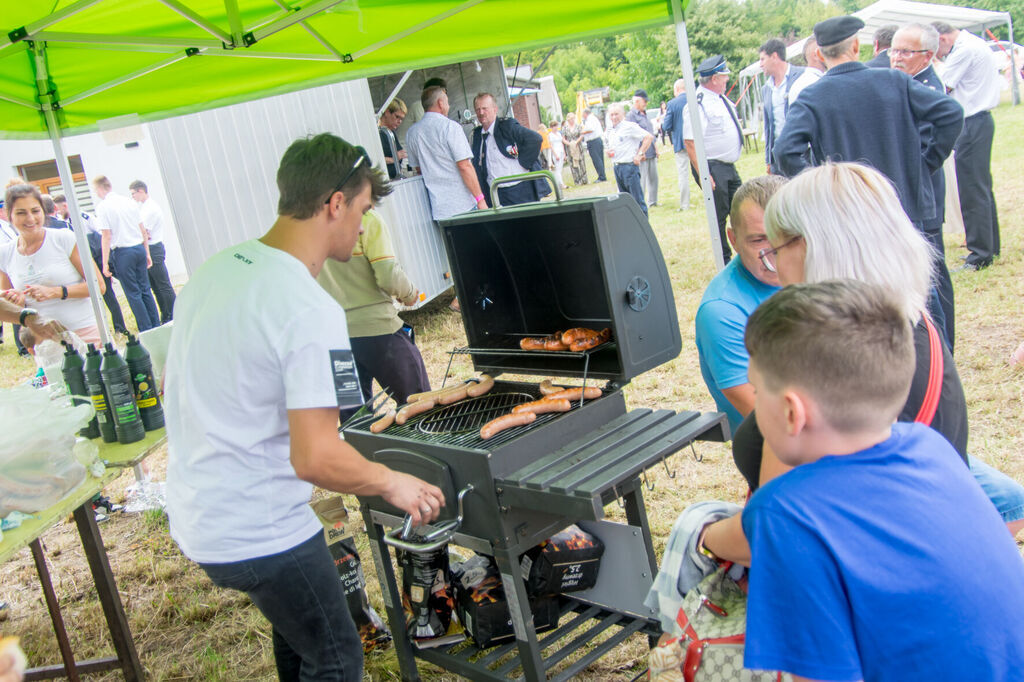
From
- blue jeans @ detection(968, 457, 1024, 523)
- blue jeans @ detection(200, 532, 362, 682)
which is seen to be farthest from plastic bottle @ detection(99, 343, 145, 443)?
blue jeans @ detection(968, 457, 1024, 523)

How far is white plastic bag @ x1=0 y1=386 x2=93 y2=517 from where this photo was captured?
2.57m

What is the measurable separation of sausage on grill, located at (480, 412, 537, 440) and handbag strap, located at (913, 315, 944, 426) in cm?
109

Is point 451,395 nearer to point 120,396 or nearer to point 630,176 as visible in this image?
point 120,396

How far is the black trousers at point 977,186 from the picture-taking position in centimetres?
646

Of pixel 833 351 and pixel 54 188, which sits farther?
pixel 54 188

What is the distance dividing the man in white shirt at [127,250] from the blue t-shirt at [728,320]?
8.63m

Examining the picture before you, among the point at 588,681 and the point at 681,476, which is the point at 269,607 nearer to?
the point at 588,681

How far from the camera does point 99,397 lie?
327 centimetres

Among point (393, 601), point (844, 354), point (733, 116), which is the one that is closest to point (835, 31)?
point (733, 116)

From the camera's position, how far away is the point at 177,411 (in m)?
2.10

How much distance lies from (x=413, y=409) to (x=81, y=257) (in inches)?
107

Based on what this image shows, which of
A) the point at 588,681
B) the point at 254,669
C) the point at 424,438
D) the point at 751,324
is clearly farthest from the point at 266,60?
the point at 751,324

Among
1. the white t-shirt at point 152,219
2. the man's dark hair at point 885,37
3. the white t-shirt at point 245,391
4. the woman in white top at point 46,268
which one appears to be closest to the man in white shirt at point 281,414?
the white t-shirt at point 245,391

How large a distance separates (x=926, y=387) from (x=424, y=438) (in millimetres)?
1416
